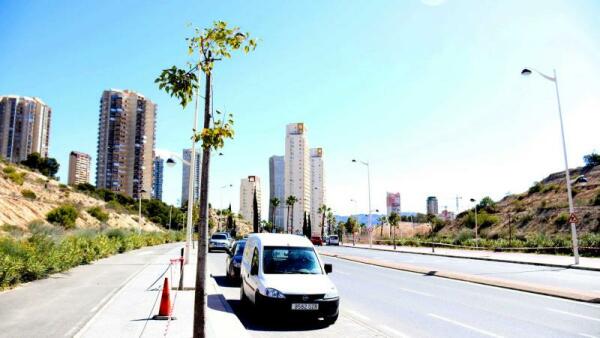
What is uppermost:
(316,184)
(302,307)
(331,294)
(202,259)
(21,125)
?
(21,125)

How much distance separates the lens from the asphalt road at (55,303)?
7.96 meters

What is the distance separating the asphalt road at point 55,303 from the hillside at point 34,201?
100 ft

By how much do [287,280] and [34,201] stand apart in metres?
60.5

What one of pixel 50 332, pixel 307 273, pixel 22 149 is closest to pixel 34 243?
pixel 50 332

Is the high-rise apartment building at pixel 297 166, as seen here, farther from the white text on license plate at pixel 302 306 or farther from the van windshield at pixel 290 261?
the white text on license plate at pixel 302 306

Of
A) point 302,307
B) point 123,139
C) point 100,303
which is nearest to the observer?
point 302,307

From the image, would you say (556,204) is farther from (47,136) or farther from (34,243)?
(47,136)

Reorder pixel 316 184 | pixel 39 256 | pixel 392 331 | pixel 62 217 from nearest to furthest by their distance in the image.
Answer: pixel 392 331, pixel 39 256, pixel 62 217, pixel 316 184

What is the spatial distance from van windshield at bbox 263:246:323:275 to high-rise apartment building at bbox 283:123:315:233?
13383 centimetres

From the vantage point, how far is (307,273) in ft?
30.6

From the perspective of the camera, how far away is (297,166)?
146 meters

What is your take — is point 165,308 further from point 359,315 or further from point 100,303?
point 359,315

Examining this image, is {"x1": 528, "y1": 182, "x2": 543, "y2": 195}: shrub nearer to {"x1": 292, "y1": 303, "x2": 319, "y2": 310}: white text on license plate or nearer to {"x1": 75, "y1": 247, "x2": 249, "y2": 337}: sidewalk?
{"x1": 75, "y1": 247, "x2": 249, "y2": 337}: sidewalk

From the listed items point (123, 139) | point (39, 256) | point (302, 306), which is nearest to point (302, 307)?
point (302, 306)
